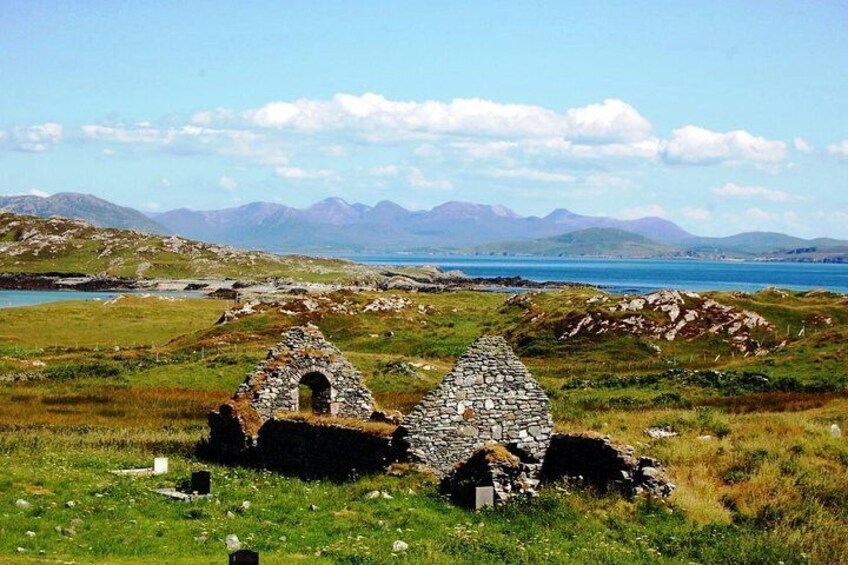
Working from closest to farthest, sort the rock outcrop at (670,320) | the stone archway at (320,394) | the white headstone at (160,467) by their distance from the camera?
the white headstone at (160,467) < the stone archway at (320,394) < the rock outcrop at (670,320)

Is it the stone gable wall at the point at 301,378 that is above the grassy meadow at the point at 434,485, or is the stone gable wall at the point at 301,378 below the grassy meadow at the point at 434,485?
above

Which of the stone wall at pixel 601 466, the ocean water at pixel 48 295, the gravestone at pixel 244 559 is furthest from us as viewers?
the ocean water at pixel 48 295

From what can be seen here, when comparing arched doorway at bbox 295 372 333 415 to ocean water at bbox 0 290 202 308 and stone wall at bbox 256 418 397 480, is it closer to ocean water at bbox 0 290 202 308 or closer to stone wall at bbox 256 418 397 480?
stone wall at bbox 256 418 397 480

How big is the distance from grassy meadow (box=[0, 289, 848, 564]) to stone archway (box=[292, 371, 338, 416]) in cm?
392

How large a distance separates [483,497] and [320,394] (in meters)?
11.1

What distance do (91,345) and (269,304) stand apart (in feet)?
59.3

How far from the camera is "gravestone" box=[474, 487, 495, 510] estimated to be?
1930 cm

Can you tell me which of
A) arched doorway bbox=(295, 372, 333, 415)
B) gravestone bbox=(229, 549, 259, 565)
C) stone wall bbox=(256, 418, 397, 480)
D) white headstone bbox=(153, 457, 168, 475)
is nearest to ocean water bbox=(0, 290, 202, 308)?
arched doorway bbox=(295, 372, 333, 415)

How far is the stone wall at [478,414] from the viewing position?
2238 cm

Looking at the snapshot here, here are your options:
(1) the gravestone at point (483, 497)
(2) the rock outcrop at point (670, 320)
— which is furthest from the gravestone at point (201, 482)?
(2) the rock outcrop at point (670, 320)

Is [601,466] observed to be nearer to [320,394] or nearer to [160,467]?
[320,394]

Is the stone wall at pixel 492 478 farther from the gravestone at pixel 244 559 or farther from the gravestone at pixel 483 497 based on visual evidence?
the gravestone at pixel 244 559

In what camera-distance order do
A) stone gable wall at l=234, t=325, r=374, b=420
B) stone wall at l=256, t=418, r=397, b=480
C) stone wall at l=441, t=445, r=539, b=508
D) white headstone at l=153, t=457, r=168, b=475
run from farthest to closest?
stone gable wall at l=234, t=325, r=374, b=420 → white headstone at l=153, t=457, r=168, b=475 → stone wall at l=256, t=418, r=397, b=480 → stone wall at l=441, t=445, r=539, b=508

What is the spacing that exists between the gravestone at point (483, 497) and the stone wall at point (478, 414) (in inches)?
118
